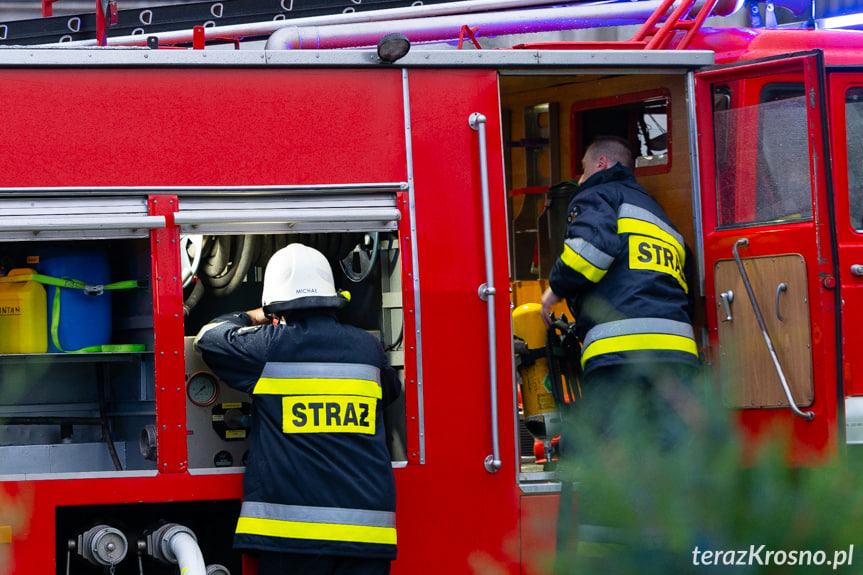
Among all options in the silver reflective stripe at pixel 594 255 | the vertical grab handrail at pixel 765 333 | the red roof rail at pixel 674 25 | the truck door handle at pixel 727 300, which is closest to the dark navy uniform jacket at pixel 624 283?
the silver reflective stripe at pixel 594 255

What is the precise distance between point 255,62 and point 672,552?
2546 millimetres

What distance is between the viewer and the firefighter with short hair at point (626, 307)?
4227mm

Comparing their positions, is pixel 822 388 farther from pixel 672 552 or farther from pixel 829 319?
pixel 672 552

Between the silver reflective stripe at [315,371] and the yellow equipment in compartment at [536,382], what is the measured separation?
113 centimetres

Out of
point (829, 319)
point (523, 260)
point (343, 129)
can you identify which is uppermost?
point (343, 129)

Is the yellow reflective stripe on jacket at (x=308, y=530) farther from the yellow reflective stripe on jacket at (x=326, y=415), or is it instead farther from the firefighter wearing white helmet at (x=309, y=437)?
the yellow reflective stripe on jacket at (x=326, y=415)

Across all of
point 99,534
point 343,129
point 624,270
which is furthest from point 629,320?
point 99,534

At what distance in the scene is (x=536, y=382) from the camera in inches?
189

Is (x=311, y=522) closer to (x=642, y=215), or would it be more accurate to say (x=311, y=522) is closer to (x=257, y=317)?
(x=257, y=317)

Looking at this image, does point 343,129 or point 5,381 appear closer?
point 343,129

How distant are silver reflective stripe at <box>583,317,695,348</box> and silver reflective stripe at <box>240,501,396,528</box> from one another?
120 centimetres

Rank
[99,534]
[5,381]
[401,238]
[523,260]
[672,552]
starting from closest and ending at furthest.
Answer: [672,552]
[99,534]
[401,238]
[5,381]
[523,260]

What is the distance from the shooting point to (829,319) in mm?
4031

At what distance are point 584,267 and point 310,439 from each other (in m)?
1.32
